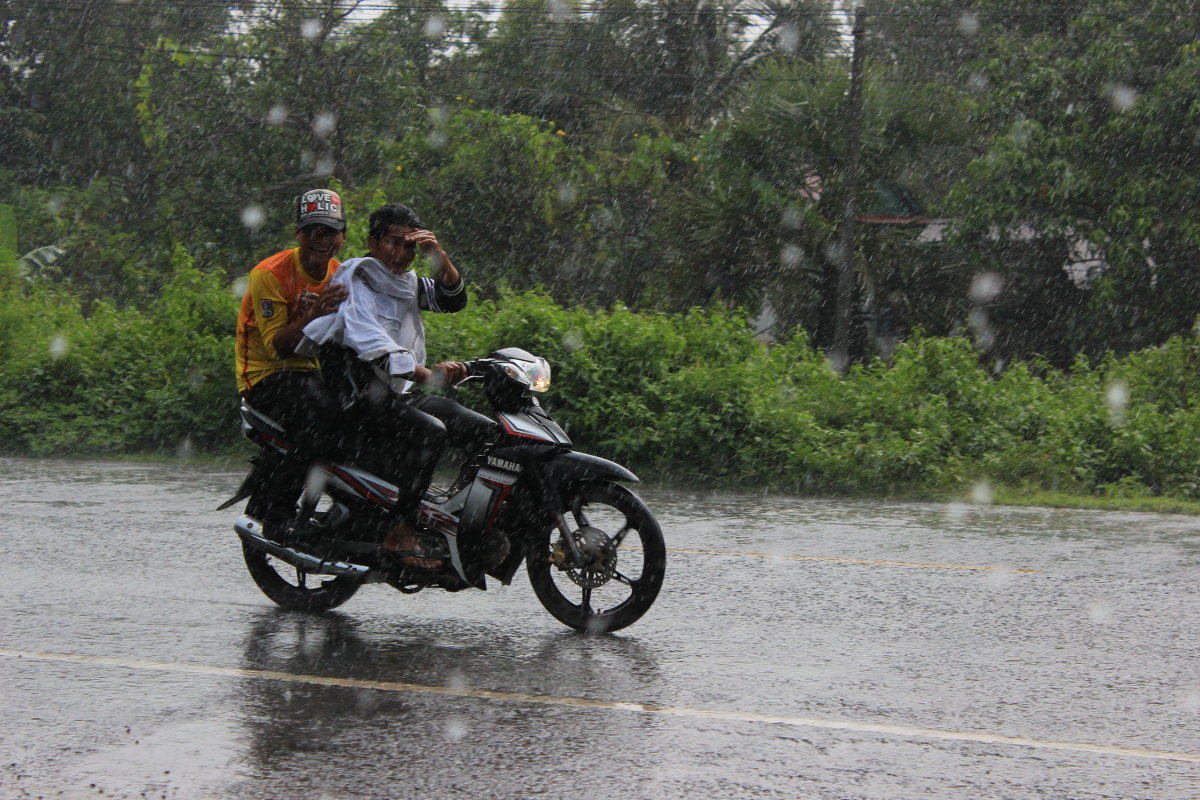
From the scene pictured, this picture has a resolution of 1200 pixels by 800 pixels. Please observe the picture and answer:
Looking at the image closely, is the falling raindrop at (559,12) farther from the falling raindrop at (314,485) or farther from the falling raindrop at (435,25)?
→ the falling raindrop at (314,485)

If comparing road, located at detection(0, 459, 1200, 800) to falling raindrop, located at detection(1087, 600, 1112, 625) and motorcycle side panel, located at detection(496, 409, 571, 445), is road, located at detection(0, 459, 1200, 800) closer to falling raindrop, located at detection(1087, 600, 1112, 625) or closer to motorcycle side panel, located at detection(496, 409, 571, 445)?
falling raindrop, located at detection(1087, 600, 1112, 625)

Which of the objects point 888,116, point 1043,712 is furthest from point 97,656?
point 888,116

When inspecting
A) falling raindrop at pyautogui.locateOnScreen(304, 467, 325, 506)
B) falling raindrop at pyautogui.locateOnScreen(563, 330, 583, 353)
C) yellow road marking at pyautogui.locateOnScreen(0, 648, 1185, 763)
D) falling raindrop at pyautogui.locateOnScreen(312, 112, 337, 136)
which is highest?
falling raindrop at pyautogui.locateOnScreen(312, 112, 337, 136)

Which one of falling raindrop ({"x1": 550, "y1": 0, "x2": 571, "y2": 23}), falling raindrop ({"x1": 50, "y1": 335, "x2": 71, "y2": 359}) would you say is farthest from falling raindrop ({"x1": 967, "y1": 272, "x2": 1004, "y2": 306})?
falling raindrop ({"x1": 50, "y1": 335, "x2": 71, "y2": 359})

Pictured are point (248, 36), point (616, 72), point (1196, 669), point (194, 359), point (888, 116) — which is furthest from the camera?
point (616, 72)

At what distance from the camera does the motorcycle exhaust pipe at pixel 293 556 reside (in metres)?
6.37

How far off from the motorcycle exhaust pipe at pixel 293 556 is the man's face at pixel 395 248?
53.0 inches

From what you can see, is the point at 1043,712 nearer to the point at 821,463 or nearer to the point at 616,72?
the point at 821,463

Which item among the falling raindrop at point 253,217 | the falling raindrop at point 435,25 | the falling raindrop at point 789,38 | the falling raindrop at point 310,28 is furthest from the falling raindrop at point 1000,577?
the falling raindrop at point 435,25

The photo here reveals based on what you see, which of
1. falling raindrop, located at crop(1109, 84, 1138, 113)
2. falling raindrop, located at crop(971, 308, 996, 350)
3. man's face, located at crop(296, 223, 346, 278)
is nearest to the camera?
man's face, located at crop(296, 223, 346, 278)

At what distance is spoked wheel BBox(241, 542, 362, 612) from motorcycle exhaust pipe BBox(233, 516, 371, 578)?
0.13m

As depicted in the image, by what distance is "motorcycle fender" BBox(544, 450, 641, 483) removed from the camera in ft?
20.1

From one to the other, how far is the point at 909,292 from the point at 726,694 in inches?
845

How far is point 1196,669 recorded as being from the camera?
5.76m
